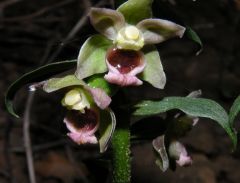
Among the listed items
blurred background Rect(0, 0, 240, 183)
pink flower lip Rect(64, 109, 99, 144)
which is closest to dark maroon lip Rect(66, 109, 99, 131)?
pink flower lip Rect(64, 109, 99, 144)

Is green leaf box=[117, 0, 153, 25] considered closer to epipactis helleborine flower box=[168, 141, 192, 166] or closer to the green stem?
the green stem

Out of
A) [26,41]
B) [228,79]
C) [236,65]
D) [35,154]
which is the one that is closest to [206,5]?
[236,65]

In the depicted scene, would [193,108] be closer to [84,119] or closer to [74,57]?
[84,119]

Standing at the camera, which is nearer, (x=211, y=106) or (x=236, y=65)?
(x=211, y=106)

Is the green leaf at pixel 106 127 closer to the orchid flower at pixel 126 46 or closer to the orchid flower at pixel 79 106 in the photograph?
the orchid flower at pixel 79 106

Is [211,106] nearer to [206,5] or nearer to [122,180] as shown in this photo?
[122,180]
